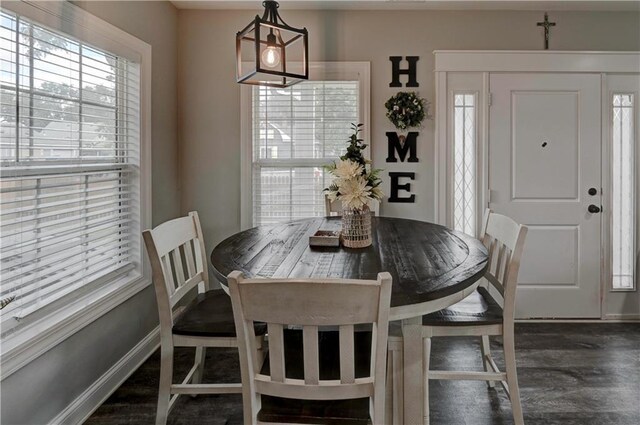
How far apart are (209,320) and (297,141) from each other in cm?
192

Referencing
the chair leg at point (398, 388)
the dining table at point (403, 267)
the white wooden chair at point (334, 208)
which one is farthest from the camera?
the white wooden chair at point (334, 208)

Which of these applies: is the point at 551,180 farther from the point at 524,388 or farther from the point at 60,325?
the point at 60,325

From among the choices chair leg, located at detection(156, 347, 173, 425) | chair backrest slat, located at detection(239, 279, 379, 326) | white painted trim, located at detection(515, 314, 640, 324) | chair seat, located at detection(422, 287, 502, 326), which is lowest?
white painted trim, located at detection(515, 314, 640, 324)

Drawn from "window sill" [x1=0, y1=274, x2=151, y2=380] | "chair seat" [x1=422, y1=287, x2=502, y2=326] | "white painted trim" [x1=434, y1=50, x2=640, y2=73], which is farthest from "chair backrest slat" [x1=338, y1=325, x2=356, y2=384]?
"white painted trim" [x1=434, y1=50, x2=640, y2=73]

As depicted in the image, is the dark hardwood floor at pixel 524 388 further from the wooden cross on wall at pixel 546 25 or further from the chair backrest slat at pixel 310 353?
the wooden cross on wall at pixel 546 25

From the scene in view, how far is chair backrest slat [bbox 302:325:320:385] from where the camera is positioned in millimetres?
1146

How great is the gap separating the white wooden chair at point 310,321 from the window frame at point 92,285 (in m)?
1.15

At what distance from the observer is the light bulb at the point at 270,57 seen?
1911 millimetres

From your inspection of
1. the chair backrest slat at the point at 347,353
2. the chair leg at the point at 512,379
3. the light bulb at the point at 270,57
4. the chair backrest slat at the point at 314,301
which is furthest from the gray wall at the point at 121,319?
the chair leg at the point at 512,379

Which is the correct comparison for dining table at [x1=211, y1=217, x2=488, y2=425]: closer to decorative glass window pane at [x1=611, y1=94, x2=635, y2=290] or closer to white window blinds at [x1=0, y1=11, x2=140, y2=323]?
white window blinds at [x1=0, y1=11, x2=140, y2=323]

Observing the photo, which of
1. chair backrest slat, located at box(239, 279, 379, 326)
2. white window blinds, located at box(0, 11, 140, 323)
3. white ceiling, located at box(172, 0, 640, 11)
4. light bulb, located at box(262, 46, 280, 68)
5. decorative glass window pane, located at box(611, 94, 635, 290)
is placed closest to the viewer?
chair backrest slat, located at box(239, 279, 379, 326)

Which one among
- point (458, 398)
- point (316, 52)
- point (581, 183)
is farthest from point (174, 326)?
point (581, 183)

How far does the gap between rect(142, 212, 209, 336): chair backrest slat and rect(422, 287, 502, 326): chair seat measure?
1.12 m

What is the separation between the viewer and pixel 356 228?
199 cm
